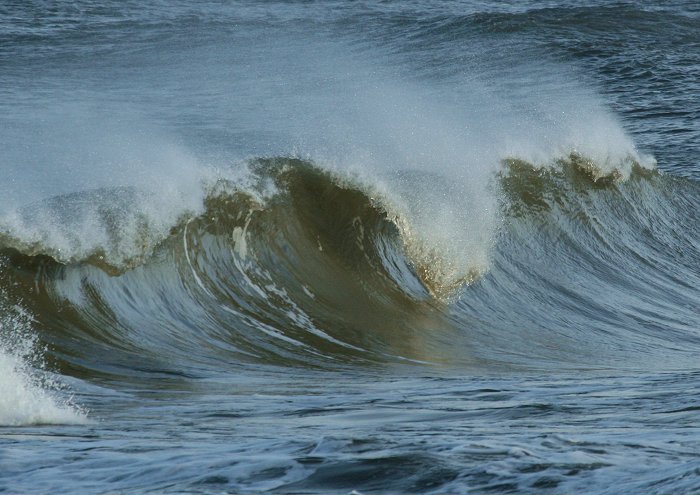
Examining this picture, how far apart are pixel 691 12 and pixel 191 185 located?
103 ft

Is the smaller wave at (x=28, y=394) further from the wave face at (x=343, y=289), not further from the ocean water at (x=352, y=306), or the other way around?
the wave face at (x=343, y=289)

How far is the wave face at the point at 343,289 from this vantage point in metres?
8.78

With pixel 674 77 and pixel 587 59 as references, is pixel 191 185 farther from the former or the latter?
pixel 587 59

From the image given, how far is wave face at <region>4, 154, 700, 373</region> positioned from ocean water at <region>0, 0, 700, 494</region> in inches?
1.2

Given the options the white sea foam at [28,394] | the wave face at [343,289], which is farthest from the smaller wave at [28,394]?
the wave face at [343,289]

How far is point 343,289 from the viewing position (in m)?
10.5

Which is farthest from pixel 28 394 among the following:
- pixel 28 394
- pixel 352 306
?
pixel 352 306

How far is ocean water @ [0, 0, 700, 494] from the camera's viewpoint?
4.79 meters

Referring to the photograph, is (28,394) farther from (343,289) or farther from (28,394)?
(343,289)

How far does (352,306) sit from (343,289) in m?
0.35

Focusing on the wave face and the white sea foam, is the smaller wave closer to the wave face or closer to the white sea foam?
the white sea foam

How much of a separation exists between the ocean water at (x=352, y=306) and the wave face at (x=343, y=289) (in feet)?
0.10

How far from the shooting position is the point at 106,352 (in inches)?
320

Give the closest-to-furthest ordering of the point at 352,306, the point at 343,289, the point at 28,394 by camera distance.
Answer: the point at 28,394 < the point at 352,306 < the point at 343,289
